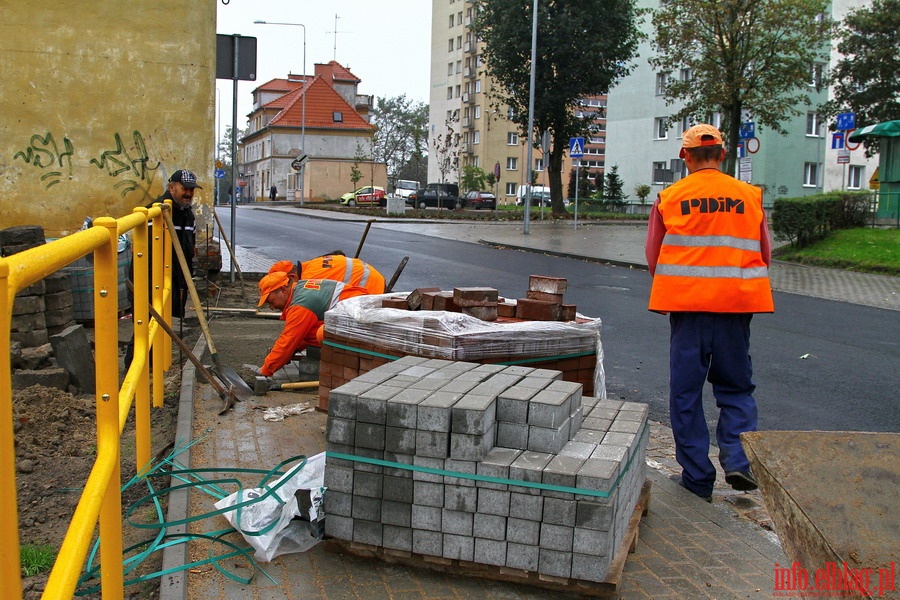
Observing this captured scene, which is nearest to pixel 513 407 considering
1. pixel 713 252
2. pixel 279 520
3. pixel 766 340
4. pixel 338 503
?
pixel 338 503

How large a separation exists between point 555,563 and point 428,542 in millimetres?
500

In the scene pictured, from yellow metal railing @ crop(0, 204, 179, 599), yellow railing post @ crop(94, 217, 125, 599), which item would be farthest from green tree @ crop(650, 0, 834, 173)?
yellow railing post @ crop(94, 217, 125, 599)

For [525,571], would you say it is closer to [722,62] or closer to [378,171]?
[722,62]

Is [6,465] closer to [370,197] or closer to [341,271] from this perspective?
[341,271]

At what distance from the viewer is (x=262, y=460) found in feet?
16.1

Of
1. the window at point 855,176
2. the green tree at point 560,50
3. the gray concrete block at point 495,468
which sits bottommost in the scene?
the gray concrete block at point 495,468

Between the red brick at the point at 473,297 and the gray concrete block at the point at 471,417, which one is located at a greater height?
the red brick at the point at 473,297

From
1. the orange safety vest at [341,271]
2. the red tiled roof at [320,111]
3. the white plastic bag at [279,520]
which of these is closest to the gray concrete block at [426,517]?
the white plastic bag at [279,520]

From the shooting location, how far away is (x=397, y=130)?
99.3m

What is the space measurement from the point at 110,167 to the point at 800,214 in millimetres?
14354

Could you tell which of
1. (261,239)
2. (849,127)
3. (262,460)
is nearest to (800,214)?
(849,127)

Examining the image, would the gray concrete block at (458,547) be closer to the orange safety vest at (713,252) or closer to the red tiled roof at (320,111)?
the orange safety vest at (713,252)

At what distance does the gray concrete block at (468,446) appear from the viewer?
338cm

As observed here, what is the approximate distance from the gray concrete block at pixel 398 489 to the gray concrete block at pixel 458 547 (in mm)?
212
